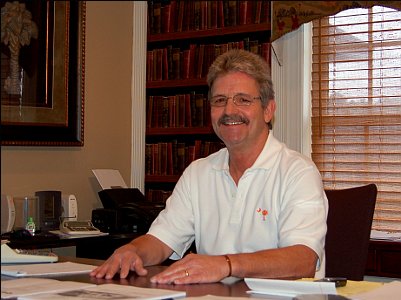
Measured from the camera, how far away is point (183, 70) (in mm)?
4531

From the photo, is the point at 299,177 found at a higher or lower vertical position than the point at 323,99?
lower

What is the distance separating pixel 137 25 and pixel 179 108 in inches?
27.1

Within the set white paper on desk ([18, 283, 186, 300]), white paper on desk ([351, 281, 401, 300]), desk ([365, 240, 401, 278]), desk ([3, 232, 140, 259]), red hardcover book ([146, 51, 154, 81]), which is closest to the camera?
white paper on desk ([18, 283, 186, 300])

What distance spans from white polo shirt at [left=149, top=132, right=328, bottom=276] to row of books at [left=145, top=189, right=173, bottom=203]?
2.06 m

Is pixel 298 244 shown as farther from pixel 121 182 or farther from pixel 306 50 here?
pixel 121 182

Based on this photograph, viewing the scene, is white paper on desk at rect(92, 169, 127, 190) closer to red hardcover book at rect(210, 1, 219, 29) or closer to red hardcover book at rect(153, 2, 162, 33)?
red hardcover book at rect(153, 2, 162, 33)

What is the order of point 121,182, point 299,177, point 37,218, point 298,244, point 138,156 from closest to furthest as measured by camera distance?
point 298,244 < point 299,177 < point 37,218 < point 121,182 < point 138,156

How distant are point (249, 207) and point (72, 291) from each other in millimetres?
890

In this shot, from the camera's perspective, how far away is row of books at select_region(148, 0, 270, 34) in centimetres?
423

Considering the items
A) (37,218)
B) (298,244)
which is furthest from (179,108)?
(298,244)

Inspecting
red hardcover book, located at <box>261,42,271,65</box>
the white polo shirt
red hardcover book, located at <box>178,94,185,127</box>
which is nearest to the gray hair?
the white polo shirt

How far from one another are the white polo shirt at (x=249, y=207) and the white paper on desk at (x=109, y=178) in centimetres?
186

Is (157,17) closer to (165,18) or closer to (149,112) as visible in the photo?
(165,18)

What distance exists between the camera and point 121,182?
4.42 m
